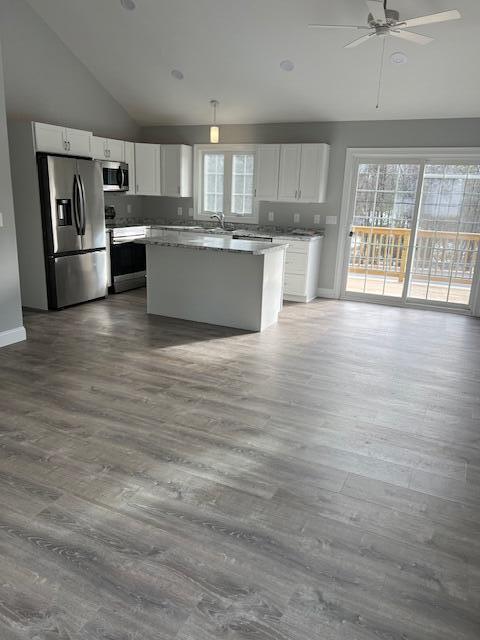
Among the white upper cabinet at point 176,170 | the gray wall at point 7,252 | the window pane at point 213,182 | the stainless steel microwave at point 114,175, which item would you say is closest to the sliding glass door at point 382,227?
the window pane at point 213,182

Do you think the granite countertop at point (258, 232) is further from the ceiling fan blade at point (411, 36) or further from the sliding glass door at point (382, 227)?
the ceiling fan blade at point (411, 36)

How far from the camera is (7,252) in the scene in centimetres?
455

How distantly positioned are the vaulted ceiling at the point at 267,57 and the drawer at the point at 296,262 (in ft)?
6.44

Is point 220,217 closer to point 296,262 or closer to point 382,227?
point 296,262

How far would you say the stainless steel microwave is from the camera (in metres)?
6.79

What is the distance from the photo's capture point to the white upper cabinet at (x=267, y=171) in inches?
276

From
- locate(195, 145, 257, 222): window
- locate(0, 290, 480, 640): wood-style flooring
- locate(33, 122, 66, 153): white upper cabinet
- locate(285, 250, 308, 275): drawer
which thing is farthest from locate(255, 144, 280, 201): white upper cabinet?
locate(0, 290, 480, 640): wood-style flooring

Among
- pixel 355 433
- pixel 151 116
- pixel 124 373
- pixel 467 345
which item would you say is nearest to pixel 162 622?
pixel 355 433

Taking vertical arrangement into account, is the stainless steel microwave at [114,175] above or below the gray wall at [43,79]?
below

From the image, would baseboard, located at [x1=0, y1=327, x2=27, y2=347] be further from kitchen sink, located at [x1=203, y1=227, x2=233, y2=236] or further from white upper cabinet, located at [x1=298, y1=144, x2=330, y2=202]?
white upper cabinet, located at [x1=298, y1=144, x2=330, y2=202]

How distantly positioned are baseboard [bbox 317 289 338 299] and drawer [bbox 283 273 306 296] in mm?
592

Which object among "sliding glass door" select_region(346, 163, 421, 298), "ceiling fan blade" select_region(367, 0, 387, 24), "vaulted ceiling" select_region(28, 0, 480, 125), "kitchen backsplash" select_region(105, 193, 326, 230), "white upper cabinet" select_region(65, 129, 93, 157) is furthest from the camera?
"kitchen backsplash" select_region(105, 193, 326, 230)

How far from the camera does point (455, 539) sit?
7.30 ft

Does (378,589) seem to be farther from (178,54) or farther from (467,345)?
(178,54)
